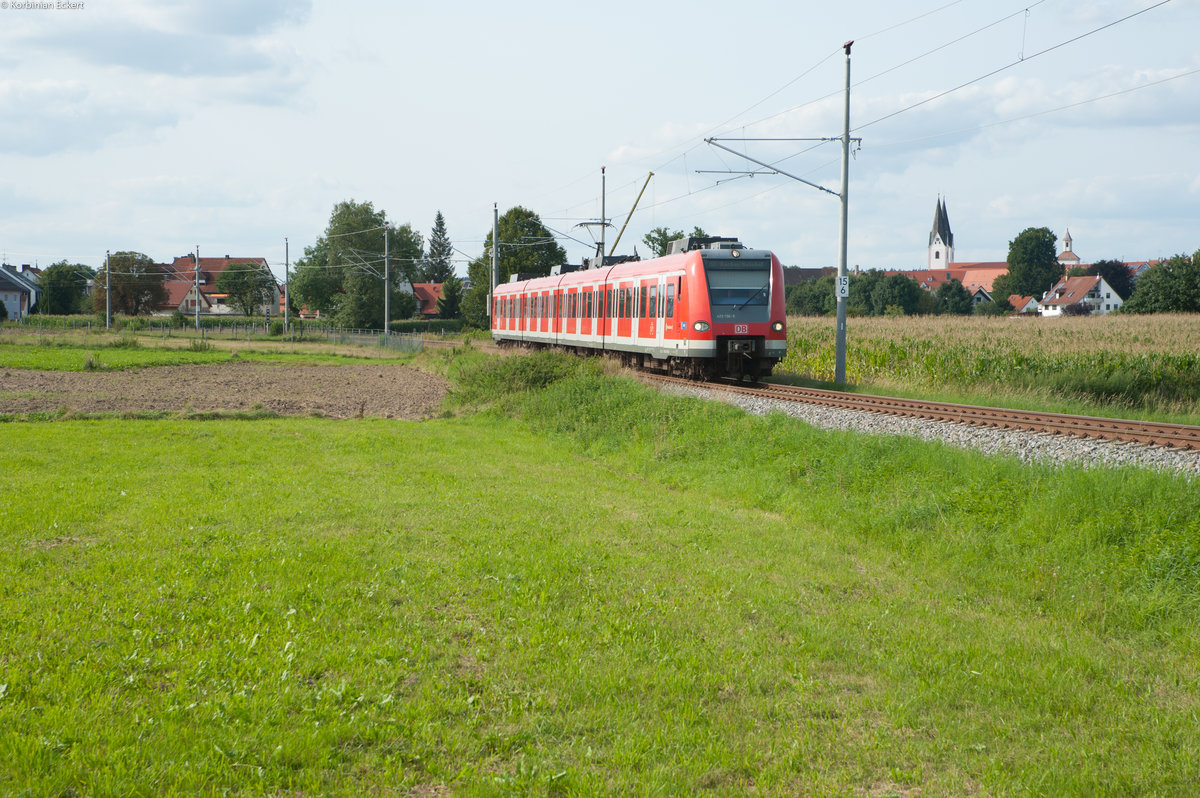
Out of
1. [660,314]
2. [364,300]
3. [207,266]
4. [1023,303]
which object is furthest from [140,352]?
[1023,303]

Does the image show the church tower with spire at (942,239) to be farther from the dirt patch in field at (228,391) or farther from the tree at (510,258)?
Result: the dirt patch in field at (228,391)

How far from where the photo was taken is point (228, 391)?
1156 inches

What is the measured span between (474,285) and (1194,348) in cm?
6509

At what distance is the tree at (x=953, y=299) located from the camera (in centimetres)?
10844

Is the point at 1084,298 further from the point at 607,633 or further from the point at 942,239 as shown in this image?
the point at 607,633

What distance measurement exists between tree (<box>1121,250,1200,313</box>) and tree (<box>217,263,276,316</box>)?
84.1 metres

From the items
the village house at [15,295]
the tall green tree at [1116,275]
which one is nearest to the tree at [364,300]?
the village house at [15,295]

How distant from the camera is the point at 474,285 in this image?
8244 cm

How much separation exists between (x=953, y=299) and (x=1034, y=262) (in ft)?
67.4

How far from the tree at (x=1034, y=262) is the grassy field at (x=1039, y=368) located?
99733mm

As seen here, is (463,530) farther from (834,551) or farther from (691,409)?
(691,409)

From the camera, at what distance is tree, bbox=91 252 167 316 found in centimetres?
9119

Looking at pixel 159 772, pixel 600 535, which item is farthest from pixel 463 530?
pixel 159 772

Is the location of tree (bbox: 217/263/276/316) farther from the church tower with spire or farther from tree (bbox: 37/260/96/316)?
the church tower with spire
